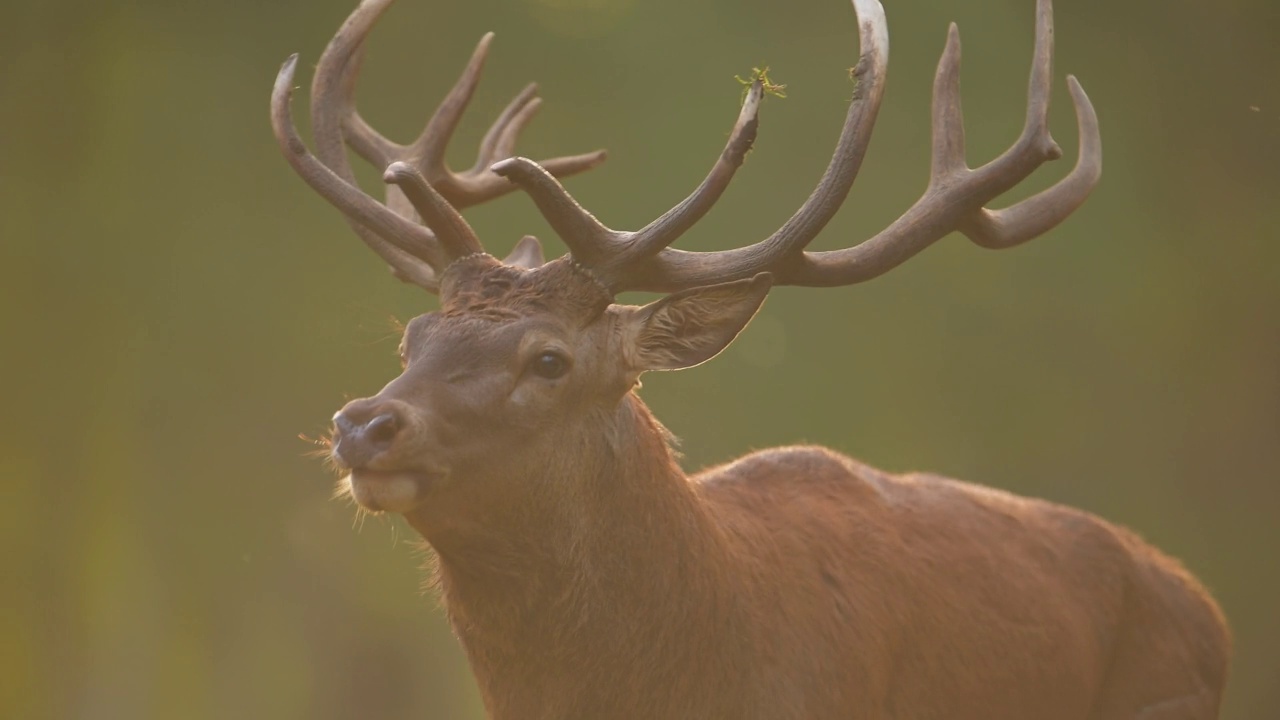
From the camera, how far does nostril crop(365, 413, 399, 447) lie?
296cm

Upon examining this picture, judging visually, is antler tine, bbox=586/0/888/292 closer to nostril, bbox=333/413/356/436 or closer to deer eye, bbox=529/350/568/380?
deer eye, bbox=529/350/568/380

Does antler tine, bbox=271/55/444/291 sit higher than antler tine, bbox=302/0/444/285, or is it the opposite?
antler tine, bbox=302/0/444/285

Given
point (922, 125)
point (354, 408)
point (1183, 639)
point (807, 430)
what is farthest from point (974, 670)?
point (922, 125)

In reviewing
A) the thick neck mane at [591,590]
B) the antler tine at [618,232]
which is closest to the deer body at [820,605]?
the thick neck mane at [591,590]

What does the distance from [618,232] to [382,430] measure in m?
0.83

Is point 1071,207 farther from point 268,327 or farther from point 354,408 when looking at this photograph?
point 268,327

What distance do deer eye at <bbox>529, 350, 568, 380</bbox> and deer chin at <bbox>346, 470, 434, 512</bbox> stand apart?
0.42 m

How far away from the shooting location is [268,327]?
7.39 meters

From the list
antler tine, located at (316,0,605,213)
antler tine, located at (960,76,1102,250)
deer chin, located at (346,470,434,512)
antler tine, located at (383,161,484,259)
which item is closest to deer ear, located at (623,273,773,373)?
antler tine, located at (383,161,484,259)

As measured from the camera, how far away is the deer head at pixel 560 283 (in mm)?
3105

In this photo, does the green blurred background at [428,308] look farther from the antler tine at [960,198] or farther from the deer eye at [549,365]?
the deer eye at [549,365]

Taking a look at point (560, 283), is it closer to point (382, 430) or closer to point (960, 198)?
point (382, 430)

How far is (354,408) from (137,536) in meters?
4.62

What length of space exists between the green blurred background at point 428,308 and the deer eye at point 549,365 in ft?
11.8
